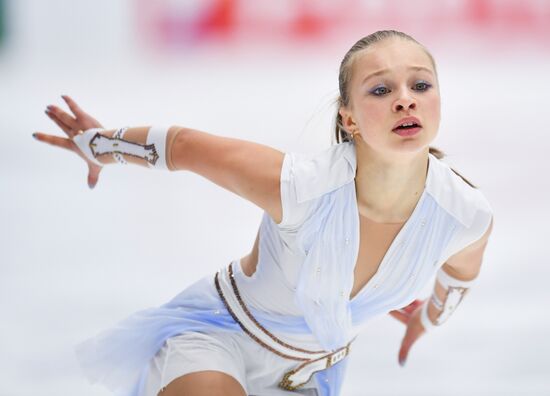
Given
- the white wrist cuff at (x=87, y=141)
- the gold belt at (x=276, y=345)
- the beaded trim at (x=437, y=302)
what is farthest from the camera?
the beaded trim at (x=437, y=302)

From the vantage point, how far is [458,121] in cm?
600

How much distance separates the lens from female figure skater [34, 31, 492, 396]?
2475 millimetres

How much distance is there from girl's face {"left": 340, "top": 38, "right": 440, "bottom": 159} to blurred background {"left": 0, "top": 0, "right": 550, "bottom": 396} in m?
0.49

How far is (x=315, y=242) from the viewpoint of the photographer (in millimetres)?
2523

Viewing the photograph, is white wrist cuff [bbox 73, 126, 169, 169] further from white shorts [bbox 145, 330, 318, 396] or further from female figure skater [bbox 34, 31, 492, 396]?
white shorts [bbox 145, 330, 318, 396]

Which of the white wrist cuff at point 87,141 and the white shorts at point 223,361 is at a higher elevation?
the white wrist cuff at point 87,141

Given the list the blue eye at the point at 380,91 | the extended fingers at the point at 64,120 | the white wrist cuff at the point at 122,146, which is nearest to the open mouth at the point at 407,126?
the blue eye at the point at 380,91

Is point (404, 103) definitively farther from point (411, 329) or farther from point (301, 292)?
point (411, 329)

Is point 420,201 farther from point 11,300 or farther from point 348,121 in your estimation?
point 11,300

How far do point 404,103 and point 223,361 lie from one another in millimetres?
862

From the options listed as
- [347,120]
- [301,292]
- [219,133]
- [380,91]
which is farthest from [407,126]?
[219,133]

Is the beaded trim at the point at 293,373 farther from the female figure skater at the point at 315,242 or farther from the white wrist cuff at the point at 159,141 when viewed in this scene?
the white wrist cuff at the point at 159,141

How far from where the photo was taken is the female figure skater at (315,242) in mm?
2475

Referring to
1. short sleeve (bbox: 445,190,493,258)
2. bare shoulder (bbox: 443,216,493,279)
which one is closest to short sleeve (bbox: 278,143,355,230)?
short sleeve (bbox: 445,190,493,258)
